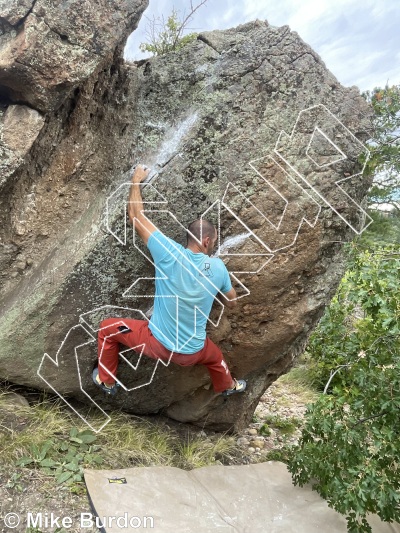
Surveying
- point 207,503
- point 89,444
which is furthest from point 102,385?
point 207,503

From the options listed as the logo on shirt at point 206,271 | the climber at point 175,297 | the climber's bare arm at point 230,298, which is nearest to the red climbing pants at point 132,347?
the climber at point 175,297

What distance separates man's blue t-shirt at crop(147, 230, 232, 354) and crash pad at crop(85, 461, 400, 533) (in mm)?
1004

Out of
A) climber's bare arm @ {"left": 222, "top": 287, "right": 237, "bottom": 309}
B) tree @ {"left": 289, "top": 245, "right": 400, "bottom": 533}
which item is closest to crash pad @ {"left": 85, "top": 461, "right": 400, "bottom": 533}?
tree @ {"left": 289, "top": 245, "right": 400, "bottom": 533}

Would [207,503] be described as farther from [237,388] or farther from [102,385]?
[102,385]

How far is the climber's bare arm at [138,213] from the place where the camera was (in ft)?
10.4

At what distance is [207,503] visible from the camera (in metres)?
3.28

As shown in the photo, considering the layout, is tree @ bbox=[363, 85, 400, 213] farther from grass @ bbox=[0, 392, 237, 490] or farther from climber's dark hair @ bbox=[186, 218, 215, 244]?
grass @ bbox=[0, 392, 237, 490]

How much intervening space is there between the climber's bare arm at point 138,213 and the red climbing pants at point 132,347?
25.1 inches

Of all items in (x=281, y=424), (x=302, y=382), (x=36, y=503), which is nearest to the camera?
(x=36, y=503)

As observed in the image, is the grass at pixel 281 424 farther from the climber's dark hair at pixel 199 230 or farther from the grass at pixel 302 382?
the climber's dark hair at pixel 199 230

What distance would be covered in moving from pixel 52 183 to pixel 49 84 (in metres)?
0.71

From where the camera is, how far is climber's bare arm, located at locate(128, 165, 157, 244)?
3.16 metres

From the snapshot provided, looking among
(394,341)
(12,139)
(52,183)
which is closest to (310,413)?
(394,341)

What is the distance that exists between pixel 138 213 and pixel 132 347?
98 centimetres
